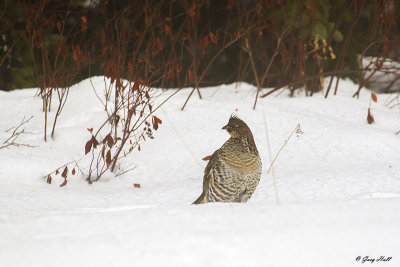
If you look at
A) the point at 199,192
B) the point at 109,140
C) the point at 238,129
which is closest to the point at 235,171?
the point at 238,129

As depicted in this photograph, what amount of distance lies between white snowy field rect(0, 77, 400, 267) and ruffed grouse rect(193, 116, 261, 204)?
431mm

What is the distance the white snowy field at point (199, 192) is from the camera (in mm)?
1898

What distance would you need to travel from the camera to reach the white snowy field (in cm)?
190

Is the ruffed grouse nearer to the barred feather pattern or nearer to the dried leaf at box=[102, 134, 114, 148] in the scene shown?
the barred feather pattern

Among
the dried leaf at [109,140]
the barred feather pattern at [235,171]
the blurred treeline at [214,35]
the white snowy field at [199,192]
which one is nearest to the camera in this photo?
the white snowy field at [199,192]

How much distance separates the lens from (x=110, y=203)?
4273 mm

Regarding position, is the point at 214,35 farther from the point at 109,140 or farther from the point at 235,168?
the point at 235,168

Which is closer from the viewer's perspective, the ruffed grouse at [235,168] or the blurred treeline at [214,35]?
the ruffed grouse at [235,168]

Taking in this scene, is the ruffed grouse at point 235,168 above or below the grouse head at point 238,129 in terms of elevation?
below

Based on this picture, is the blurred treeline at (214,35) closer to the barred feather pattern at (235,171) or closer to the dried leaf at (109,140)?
the dried leaf at (109,140)

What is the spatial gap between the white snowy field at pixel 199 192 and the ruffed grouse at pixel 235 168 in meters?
0.43

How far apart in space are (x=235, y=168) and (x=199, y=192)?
1023mm

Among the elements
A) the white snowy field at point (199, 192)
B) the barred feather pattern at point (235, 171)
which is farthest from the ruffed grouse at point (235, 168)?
the white snowy field at point (199, 192)

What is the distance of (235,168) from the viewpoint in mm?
3551
